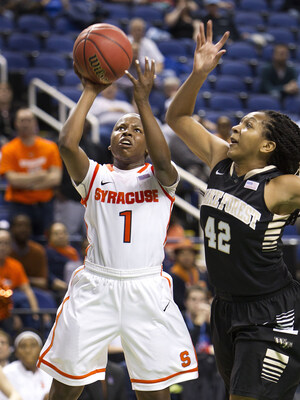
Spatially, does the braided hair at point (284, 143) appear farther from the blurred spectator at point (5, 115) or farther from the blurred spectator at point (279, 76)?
the blurred spectator at point (279, 76)

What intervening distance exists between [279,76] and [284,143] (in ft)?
27.0

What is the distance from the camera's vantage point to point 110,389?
6.52m

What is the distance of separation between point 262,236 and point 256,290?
0.26m

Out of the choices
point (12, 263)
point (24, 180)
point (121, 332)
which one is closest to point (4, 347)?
point (12, 263)

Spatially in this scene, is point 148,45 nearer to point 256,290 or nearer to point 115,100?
point 115,100

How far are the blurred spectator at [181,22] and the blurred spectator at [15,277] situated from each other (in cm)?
638

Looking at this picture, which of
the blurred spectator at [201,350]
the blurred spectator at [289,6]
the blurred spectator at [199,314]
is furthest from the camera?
the blurred spectator at [289,6]

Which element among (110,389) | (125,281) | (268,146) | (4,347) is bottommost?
(110,389)

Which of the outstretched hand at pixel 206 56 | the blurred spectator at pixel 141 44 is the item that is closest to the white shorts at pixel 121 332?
the outstretched hand at pixel 206 56

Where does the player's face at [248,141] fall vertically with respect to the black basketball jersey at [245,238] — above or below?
above

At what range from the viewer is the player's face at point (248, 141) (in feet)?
13.0

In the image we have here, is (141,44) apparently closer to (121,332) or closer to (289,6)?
(289,6)

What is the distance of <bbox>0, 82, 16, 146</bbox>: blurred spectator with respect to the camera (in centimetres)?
917

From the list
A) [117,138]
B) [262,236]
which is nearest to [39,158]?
[117,138]
